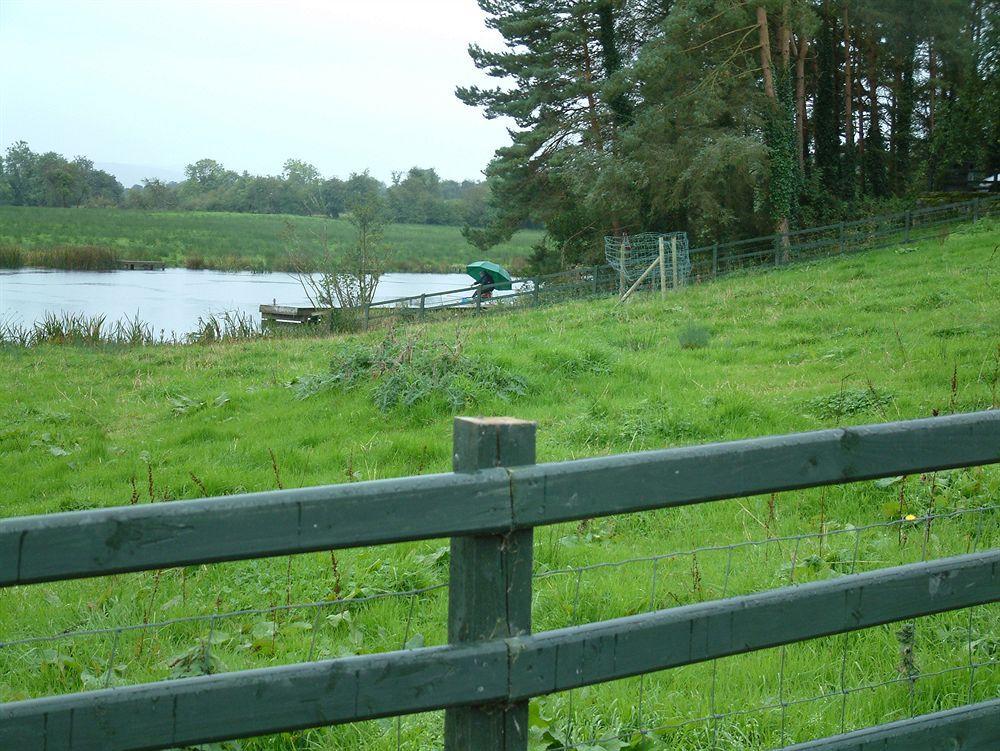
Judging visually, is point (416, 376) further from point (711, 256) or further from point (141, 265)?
point (141, 265)

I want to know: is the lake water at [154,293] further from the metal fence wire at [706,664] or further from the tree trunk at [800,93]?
the metal fence wire at [706,664]

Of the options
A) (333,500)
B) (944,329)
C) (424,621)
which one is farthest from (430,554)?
(944,329)

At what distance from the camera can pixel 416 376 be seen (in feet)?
36.9

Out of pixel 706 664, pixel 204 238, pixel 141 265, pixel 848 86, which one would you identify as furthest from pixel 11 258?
pixel 706 664

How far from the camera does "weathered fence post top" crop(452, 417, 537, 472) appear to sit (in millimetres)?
2037

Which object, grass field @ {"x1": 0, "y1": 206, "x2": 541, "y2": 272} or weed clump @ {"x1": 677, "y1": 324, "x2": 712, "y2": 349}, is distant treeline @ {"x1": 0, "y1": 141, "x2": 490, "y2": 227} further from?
weed clump @ {"x1": 677, "y1": 324, "x2": 712, "y2": 349}

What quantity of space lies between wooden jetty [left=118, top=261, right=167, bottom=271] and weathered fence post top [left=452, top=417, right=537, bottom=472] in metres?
55.9

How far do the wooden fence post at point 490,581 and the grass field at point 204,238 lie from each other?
48963 millimetres

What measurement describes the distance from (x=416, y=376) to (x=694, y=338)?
16.5 ft

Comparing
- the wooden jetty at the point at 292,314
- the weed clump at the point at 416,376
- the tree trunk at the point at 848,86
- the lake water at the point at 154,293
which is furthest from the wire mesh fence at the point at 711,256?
the weed clump at the point at 416,376

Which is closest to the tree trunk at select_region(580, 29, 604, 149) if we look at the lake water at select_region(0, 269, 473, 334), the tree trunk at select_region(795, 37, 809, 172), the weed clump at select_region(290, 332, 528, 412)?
the tree trunk at select_region(795, 37, 809, 172)

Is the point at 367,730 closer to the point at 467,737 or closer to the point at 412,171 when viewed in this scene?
the point at 467,737

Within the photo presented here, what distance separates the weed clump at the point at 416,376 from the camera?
35.8 ft

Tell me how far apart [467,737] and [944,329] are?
12380mm
